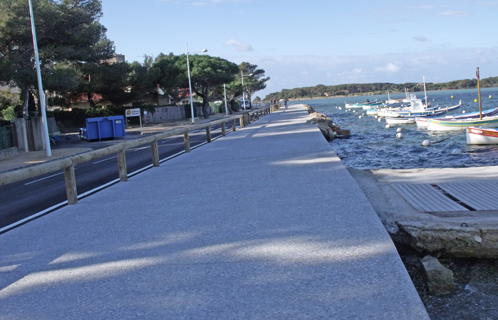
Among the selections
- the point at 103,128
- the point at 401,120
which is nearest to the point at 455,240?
the point at 103,128

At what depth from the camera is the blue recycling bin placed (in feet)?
107

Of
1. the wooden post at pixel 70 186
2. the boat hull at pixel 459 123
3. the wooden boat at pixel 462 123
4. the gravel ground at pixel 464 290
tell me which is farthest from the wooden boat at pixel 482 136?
the wooden post at pixel 70 186

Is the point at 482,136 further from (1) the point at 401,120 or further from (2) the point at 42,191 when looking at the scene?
(2) the point at 42,191

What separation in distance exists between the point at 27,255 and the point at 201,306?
2.79 meters

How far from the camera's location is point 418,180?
10.5 m

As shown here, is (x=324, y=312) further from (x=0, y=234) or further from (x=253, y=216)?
(x=0, y=234)

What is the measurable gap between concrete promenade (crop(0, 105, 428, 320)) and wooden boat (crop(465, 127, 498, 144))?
63.9ft

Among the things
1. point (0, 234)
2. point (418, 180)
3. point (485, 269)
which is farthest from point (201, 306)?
point (418, 180)

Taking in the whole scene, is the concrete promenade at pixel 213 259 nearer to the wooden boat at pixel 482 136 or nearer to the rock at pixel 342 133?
the wooden boat at pixel 482 136

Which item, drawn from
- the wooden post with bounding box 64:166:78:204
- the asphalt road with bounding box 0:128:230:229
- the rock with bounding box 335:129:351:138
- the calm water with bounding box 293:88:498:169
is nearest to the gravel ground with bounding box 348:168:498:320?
the wooden post with bounding box 64:166:78:204

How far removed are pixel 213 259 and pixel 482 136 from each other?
24126 mm

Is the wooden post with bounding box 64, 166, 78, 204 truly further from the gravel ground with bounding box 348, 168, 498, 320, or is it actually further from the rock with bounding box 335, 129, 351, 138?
the rock with bounding box 335, 129, 351, 138

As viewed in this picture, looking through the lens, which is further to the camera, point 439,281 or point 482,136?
point 482,136

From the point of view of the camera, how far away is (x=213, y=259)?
4.93 m
